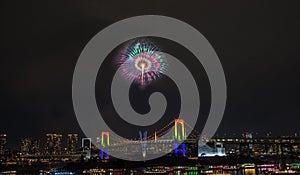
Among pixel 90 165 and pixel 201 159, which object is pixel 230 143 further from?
pixel 90 165

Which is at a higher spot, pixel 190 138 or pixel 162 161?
pixel 190 138

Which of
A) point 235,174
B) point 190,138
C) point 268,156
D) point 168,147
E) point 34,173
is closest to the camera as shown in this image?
point 235,174

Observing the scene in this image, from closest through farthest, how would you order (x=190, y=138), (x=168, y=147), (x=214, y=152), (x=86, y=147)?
(x=168, y=147), (x=214, y=152), (x=190, y=138), (x=86, y=147)

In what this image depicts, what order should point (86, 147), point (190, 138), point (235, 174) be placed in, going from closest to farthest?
point (235, 174)
point (190, 138)
point (86, 147)

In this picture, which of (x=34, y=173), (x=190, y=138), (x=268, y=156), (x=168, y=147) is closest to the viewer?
(x=34, y=173)

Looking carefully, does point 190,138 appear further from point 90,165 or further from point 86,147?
point 86,147

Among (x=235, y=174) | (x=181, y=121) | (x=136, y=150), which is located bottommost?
(x=235, y=174)

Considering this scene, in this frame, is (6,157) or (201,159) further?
(6,157)

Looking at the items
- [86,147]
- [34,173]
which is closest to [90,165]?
[34,173]

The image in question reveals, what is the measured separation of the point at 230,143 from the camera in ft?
195

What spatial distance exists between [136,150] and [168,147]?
4.57 metres

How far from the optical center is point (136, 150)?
54.7 metres

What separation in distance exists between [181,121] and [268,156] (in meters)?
16.7

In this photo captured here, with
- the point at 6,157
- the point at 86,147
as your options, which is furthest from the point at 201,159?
the point at 6,157
